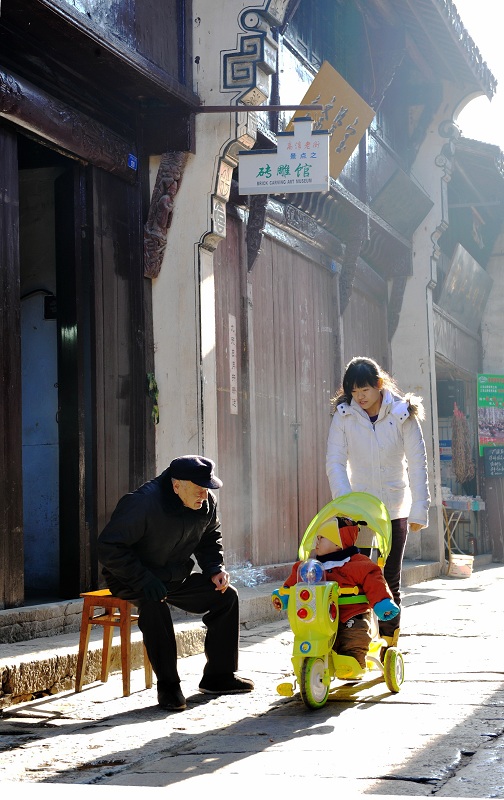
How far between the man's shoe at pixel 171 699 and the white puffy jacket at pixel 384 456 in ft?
4.69

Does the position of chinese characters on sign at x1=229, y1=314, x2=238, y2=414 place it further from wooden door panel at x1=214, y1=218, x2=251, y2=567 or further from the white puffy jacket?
the white puffy jacket

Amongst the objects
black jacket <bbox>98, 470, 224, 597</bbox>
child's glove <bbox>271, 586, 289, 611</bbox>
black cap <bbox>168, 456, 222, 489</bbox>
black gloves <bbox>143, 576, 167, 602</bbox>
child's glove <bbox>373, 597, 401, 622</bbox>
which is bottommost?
child's glove <bbox>373, 597, 401, 622</bbox>

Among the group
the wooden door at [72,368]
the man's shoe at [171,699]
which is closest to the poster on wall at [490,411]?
the wooden door at [72,368]

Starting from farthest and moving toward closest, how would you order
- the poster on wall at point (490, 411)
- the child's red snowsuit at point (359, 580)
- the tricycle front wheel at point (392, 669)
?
the poster on wall at point (490, 411) → the tricycle front wheel at point (392, 669) → the child's red snowsuit at point (359, 580)

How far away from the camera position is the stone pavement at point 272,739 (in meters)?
3.82

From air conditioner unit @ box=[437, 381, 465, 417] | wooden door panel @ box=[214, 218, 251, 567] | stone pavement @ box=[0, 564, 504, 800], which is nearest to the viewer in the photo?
stone pavement @ box=[0, 564, 504, 800]

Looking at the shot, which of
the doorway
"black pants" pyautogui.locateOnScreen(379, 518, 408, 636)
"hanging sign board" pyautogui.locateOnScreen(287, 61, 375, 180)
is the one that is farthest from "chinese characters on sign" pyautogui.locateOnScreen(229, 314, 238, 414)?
"black pants" pyautogui.locateOnScreen(379, 518, 408, 636)

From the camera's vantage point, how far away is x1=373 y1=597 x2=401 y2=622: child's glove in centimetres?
527

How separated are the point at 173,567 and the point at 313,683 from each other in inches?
39.2

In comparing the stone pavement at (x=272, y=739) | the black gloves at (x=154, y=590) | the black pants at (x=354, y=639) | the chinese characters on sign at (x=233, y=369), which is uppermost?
the chinese characters on sign at (x=233, y=369)

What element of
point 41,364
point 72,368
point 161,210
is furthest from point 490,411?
point 72,368

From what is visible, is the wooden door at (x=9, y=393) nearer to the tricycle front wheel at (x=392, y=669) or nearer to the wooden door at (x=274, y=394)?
the tricycle front wheel at (x=392, y=669)

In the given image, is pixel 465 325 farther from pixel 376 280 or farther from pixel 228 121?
pixel 228 121

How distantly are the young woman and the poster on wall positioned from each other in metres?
13.1
